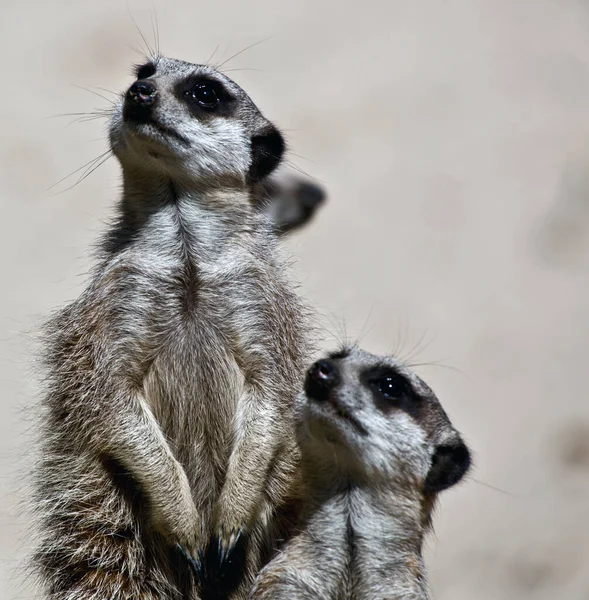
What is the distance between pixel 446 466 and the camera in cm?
414

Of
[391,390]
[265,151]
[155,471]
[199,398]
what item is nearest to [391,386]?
[391,390]

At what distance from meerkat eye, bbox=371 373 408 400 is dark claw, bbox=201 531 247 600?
2.48ft

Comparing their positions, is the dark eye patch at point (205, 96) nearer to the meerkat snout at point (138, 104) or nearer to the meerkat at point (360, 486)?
the meerkat snout at point (138, 104)

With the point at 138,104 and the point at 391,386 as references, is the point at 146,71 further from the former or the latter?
the point at 391,386

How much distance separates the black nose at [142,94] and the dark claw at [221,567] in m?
1.58

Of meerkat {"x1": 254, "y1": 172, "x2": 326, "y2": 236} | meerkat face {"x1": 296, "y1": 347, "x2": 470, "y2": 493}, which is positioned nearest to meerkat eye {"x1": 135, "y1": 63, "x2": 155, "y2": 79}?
meerkat {"x1": 254, "y1": 172, "x2": 326, "y2": 236}

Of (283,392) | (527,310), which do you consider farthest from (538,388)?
(283,392)

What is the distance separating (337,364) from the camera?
406 centimetres

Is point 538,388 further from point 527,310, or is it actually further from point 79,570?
point 79,570

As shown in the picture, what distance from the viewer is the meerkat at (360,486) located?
13.0 ft

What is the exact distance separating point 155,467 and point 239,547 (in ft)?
1.42

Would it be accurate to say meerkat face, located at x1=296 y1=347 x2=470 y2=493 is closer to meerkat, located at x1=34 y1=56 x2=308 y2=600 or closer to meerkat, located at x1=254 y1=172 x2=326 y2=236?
meerkat, located at x1=34 y1=56 x2=308 y2=600

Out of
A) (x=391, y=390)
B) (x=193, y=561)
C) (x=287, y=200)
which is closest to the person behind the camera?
(x=391, y=390)

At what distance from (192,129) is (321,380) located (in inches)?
44.7
